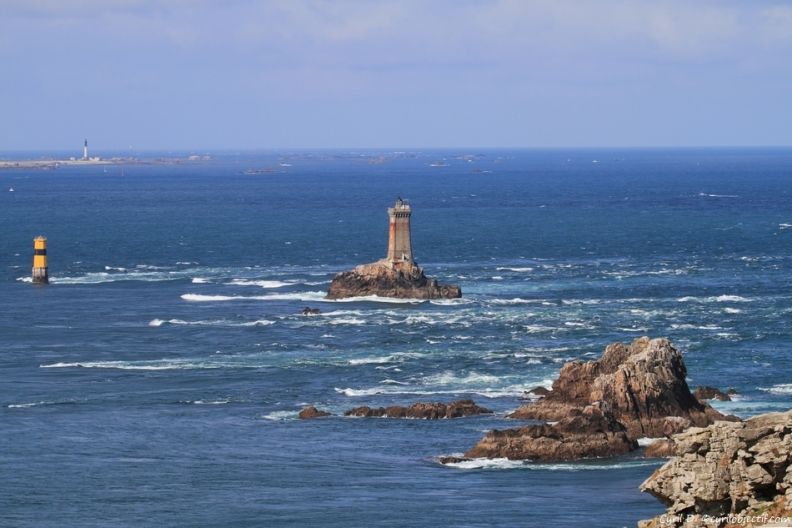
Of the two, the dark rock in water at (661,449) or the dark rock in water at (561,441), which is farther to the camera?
the dark rock in water at (561,441)

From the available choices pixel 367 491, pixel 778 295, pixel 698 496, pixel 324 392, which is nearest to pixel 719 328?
pixel 778 295

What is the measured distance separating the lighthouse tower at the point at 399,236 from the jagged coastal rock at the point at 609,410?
48823mm

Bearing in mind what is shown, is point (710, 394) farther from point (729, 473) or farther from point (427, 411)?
point (729, 473)

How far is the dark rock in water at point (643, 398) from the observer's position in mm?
77938

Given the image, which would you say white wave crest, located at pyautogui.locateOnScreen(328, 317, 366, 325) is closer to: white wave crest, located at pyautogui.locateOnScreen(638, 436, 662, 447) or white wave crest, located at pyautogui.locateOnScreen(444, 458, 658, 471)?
white wave crest, located at pyautogui.locateOnScreen(638, 436, 662, 447)

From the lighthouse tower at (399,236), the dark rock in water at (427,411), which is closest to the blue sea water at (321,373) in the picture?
the dark rock in water at (427,411)

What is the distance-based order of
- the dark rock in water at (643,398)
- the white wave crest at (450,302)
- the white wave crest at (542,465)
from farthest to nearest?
the white wave crest at (450,302), the dark rock in water at (643,398), the white wave crest at (542,465)

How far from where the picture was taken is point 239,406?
287ft

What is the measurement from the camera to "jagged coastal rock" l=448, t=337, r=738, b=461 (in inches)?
2913

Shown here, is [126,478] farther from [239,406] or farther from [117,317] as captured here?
[117,317]

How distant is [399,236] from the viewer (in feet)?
436

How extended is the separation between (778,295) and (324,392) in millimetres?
51323

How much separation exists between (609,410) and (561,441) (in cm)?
435

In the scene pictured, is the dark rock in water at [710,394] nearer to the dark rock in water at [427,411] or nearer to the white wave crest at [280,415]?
the dark rock in water at [427,411]
